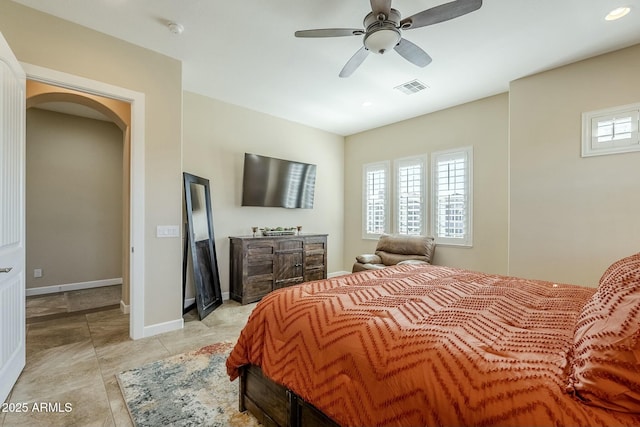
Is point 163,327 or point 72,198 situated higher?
point 72,198

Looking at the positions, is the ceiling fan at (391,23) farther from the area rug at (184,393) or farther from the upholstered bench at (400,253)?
the upholstered bench at (400,253)

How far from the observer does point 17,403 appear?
2.00 meters

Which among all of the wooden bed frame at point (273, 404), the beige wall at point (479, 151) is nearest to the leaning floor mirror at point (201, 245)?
the wooden bed frame at point (273, 404)

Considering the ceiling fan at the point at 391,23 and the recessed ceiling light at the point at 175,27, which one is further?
the recessed ceiling light at the point at 175,27

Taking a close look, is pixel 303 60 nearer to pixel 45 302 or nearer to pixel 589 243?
pixel 589 243

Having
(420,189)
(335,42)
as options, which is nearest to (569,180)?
(420,189)

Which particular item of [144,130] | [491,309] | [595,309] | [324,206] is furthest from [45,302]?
[595,309]

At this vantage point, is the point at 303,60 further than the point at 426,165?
No

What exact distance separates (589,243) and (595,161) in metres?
0.88

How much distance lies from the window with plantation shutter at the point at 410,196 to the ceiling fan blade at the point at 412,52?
8.59 ft

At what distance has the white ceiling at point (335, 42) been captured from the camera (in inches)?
98.8

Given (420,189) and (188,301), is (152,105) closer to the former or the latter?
(188,301)

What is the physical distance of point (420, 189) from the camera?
5.13m

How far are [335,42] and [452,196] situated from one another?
9.88 ft
